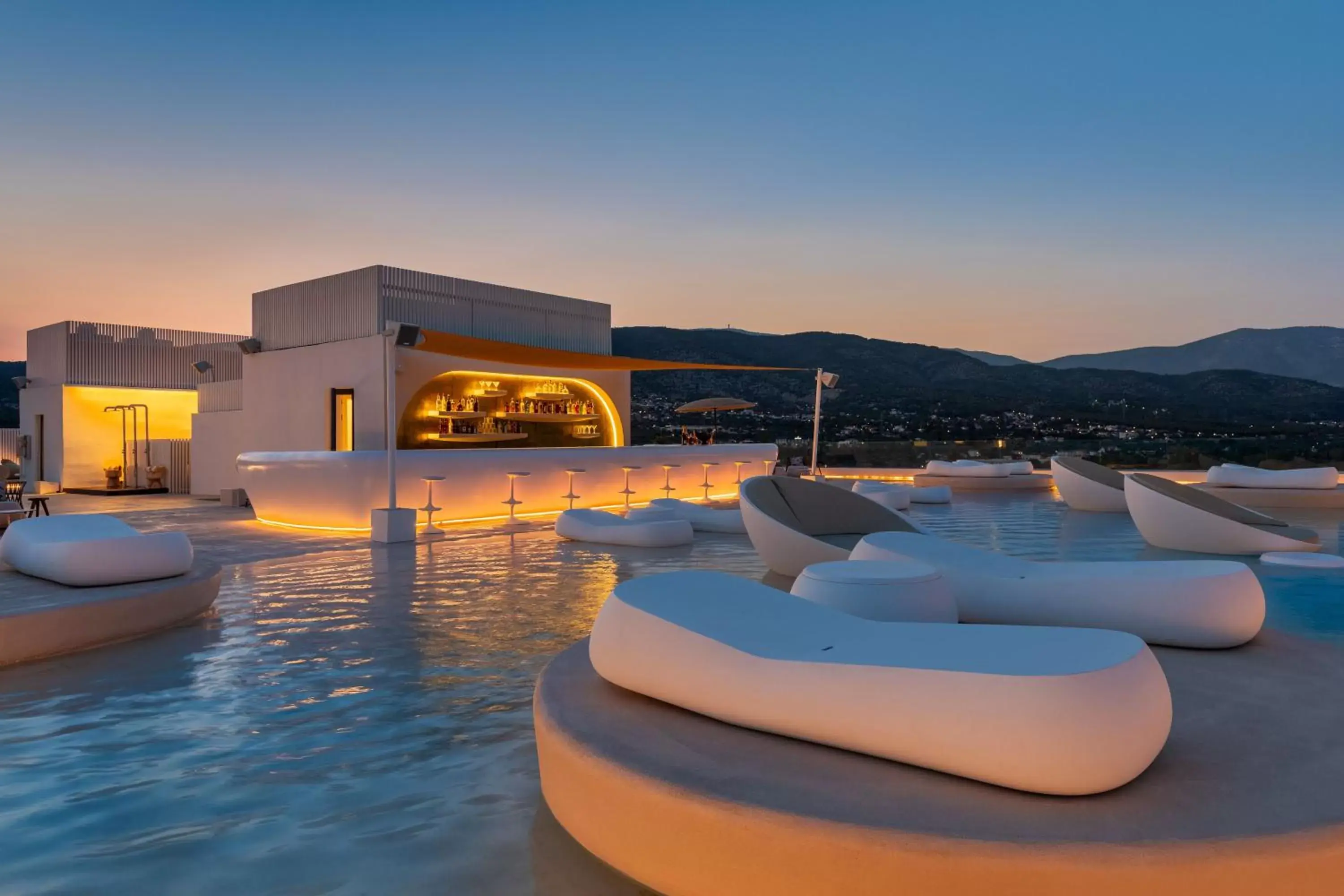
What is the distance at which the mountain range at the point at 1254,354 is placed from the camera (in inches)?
1917

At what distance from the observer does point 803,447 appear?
17750 mm

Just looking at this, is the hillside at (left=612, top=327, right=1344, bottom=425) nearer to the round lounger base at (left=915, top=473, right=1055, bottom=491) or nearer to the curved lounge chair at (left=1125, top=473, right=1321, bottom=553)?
the round lounger base at (left=915, top=473, right=1055, bottom=491)

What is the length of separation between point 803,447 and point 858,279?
7935 millimetres

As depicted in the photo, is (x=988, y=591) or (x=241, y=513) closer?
(x=988, y=591)

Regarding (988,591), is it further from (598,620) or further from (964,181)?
(964,181)

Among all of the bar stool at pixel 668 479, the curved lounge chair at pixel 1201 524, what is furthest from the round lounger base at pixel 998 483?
the curved lounge chair at pixel 1201 524

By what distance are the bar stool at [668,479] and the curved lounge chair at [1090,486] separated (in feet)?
18.0

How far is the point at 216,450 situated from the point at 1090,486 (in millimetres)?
13757

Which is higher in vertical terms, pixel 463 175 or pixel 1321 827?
pixel 463 175

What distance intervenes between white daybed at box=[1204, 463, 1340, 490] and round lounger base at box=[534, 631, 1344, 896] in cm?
1082

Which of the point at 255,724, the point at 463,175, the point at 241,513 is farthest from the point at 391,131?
the point at 255,724

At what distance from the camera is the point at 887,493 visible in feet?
34.7

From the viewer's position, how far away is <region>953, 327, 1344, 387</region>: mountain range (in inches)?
1917

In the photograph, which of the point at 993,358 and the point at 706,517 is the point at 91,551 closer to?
the point at 706,517
